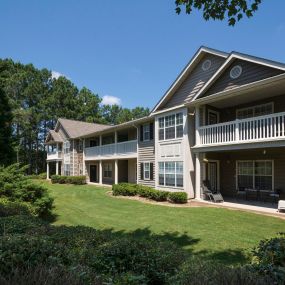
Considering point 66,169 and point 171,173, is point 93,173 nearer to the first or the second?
point 66,169

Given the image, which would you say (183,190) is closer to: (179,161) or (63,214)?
(179,161)

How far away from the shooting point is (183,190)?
1722 cm

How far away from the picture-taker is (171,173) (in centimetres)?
1842

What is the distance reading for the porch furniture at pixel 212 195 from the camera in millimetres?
15789

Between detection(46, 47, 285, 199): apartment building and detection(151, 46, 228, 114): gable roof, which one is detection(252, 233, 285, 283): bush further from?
detection(151, 46, 228, 114): gable roof

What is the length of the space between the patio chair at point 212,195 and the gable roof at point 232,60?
18.1 ft

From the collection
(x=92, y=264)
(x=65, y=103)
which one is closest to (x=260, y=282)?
(x=92, y=264)

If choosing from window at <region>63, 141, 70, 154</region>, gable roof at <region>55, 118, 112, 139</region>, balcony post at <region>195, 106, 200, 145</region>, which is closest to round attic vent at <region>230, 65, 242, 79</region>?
balcony post at <region>195, 106, 200, 145</region>

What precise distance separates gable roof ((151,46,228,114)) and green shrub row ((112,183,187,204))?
226 inches

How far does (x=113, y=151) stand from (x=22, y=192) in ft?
49.4

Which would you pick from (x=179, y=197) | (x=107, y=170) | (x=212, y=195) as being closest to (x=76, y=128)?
(x=107, y=170)

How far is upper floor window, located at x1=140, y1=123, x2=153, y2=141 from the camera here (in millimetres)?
21677

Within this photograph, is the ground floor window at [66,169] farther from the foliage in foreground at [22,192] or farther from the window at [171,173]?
the foliage in foreground at [22,192]

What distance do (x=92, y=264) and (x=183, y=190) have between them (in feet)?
45.4
